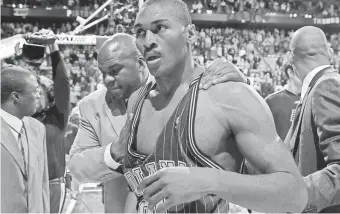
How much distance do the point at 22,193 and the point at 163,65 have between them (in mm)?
1188

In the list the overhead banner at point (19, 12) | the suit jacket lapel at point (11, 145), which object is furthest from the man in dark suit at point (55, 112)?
the overhead banner at point (19, 12)

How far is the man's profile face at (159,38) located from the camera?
4.47ft

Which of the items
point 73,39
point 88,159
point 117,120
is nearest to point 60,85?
point 117,120

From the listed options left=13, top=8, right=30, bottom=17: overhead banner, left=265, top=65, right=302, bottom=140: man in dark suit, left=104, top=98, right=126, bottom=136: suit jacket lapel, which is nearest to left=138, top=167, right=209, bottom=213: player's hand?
left=104, top=98, right=126, bottom=136: suit jacket lapel

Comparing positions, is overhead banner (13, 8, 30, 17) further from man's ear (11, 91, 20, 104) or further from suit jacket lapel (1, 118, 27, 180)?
suit jacket lapel (1, 118, 27, 180)

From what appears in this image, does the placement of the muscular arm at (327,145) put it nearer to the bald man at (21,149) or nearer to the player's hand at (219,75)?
the player's hand at (219,75)

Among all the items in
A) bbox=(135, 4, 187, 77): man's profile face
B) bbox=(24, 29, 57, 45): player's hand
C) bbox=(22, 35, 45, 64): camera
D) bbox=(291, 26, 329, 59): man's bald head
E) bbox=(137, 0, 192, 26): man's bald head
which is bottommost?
bbox=(22, 35, 45, 64): camera

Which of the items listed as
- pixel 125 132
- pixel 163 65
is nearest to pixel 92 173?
pixel 125 132

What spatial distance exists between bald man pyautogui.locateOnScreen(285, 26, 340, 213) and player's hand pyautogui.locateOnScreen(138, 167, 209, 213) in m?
0.74

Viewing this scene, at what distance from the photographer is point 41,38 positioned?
122 inches

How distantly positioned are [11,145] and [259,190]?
4.85ft

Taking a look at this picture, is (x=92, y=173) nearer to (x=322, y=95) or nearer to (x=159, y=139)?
(x=159, y=139)

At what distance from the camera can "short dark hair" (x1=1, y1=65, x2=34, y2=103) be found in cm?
250

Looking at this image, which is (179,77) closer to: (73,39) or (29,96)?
(29,96)
